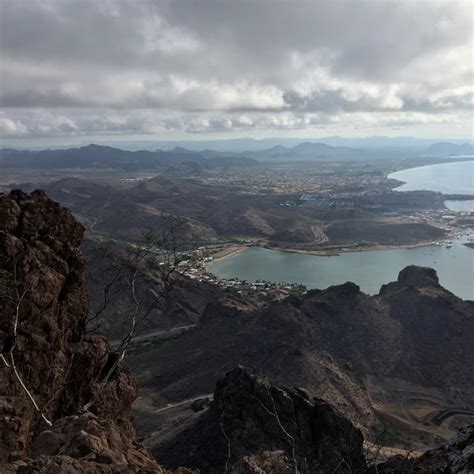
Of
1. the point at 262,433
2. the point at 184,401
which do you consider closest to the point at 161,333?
the point at 184,401

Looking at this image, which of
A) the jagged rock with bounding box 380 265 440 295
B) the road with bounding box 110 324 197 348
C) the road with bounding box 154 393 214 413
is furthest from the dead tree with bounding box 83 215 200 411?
the jagged rock with bounding box 380 265 440 295

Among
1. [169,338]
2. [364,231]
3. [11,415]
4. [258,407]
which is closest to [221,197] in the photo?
[364,231]

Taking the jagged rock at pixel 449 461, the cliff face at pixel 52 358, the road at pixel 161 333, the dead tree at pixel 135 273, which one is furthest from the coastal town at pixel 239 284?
the jagged rock at pixel 449 461

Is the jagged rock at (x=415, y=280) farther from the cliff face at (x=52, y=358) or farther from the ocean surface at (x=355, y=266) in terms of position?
the cliff face at (x=52, y=358)

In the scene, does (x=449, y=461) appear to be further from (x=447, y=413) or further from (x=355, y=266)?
(x=355, y=266)

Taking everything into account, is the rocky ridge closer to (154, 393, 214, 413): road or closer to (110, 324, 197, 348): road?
(154, 393, 214, 413): road
